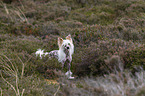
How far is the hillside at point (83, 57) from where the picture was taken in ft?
9.77

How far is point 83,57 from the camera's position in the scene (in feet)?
16.5

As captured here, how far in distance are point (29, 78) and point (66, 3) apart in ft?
44.3

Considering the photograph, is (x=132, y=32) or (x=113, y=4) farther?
(x=113, y=4)

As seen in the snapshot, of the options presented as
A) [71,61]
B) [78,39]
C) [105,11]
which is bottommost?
[71,61]

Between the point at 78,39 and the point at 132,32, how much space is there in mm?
2359

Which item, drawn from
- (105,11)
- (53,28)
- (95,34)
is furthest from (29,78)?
(105,11)

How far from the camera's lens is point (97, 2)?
15.9 m

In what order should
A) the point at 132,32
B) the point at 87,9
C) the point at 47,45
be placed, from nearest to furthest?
the point at 132,32 < the point at 47,45 < the point at 87,9

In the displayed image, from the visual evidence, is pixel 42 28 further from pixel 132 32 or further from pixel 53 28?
pixel 132 32

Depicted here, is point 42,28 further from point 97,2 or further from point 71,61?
point 97,2

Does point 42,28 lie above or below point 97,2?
below

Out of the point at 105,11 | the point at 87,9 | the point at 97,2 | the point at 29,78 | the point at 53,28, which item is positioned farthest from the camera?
the point at 97,2

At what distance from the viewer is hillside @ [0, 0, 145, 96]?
298 centimetres

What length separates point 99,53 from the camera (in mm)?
4703
